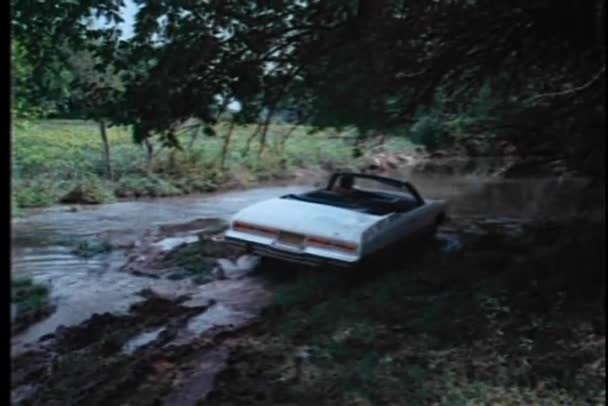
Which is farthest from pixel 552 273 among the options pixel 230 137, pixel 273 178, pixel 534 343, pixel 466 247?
pixel 273 178

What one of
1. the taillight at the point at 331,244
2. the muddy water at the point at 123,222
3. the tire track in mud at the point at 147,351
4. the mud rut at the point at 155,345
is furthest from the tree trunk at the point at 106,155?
the taillight at the point at 331,244

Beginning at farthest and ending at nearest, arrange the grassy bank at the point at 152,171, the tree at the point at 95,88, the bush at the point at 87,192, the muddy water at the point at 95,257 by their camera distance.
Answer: the bush at the point at 87,192 < the grassy bank at the point at 152,171 < the muddy water at the point at 95,257 < the tree at the point at 95,88

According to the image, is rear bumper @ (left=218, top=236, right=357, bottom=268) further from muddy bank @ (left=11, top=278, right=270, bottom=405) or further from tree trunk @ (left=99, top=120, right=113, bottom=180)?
tree trunk @ (left=99, top=120, right=113, bottom=180)

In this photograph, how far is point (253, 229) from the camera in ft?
23.7

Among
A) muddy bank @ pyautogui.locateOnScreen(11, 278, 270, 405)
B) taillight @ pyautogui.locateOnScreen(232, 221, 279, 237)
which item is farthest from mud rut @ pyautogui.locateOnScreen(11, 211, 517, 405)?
taillight @ pyautogui.locateOnScreen(232, 221, 279, 237)

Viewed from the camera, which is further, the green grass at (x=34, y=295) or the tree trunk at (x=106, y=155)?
the tree trunk at (x=106, y=155)

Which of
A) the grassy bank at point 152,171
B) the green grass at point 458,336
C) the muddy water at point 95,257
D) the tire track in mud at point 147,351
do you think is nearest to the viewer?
the green grass at point 458,336

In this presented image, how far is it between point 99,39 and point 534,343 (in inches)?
125

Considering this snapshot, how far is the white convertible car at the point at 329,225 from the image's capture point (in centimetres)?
671

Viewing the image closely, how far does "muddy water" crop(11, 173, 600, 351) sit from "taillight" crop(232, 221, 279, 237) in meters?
0.78

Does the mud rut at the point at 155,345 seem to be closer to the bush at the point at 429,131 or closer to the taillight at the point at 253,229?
the taillight at the point at 253,229

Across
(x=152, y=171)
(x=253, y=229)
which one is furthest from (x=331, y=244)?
(x=152, y=171)

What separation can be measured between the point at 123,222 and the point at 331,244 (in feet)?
16.0

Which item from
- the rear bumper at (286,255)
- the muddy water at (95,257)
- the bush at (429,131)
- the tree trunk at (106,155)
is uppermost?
the bush at (429,131)
